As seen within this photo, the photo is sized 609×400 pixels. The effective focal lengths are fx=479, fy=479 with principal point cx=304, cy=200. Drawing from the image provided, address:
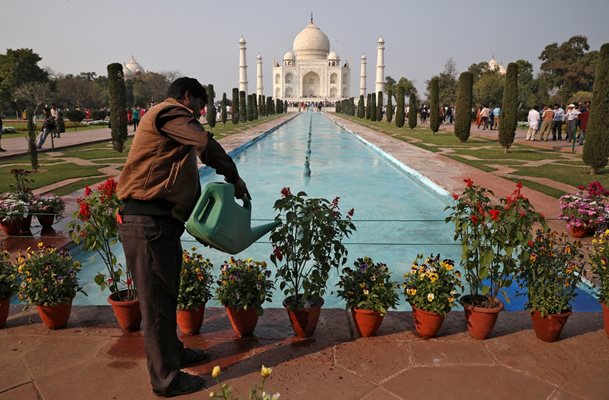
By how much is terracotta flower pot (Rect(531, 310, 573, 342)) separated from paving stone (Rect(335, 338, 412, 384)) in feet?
2.18

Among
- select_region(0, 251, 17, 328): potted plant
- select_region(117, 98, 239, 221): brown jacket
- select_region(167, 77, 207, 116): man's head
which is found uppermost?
select_region(167, 77, 207, 116): man's head

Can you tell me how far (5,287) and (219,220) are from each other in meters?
1.53

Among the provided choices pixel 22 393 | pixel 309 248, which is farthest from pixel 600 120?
pixel 22 393

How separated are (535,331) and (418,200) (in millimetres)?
4707

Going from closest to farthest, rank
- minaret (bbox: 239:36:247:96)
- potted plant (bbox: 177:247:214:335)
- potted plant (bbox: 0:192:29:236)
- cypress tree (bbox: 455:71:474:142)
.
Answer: potted plant (bbox: 177:247:214:335), potted plant (bbox: 0:192:29:236), cypress tree (bbox: 455:71:474:142), minaret (bbox: 239:36:247:96)

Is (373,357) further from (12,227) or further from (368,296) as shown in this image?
(12,227)

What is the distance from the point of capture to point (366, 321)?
2.42 metres

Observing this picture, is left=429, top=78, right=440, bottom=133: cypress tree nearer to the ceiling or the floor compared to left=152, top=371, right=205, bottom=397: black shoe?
nearer to the ceiling

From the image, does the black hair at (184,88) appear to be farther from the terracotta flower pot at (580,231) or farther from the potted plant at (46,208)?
the terracotta flower pot at (580,231)

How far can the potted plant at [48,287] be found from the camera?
250 cm

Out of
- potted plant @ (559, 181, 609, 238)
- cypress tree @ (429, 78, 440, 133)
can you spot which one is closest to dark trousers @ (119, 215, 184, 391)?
potted plant @ (559, 181, 609, 238)

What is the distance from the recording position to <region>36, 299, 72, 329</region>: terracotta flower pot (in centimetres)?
251

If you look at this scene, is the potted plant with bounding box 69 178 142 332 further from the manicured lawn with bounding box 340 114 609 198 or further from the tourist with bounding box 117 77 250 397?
the manicured lawn with bounding box 340 114 609 198

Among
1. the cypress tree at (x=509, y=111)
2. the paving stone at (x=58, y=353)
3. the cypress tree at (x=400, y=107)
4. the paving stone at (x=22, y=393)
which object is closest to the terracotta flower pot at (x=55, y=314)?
the paving stone at (x=58, y=353)
